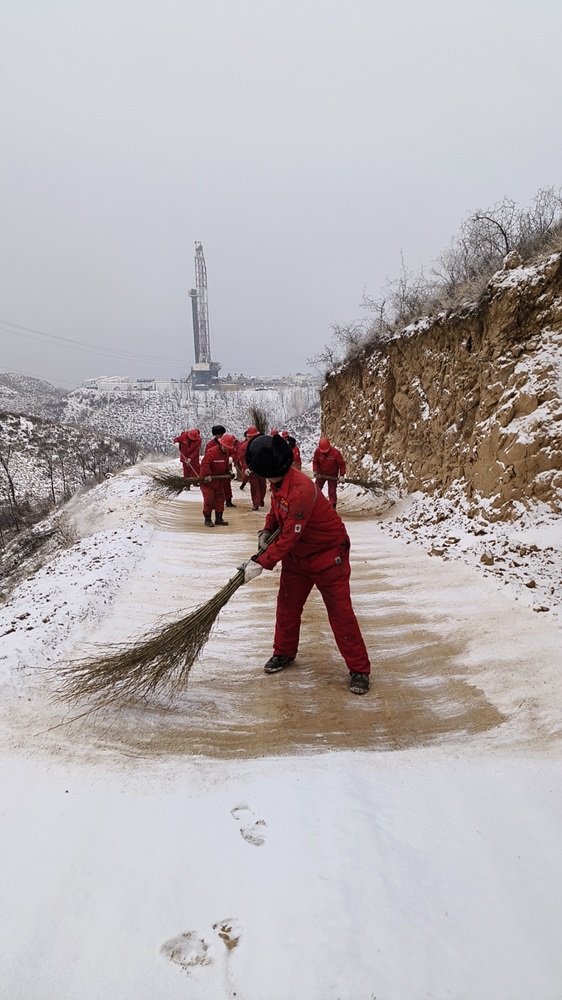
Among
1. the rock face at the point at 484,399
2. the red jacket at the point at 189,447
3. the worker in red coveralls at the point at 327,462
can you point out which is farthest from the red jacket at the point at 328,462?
the red jacket at the point at 189,447

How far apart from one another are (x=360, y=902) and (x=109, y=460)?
47.1 m

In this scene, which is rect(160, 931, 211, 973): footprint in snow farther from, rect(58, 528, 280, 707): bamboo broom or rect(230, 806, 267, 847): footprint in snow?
rect(58, 528, 280, 707): bamboo broom

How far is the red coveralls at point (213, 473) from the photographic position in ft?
30.3

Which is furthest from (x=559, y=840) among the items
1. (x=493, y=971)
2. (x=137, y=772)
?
(x=137, y=772)

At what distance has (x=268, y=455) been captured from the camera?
3.30 meters

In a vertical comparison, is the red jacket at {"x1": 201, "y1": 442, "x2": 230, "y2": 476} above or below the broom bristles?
above

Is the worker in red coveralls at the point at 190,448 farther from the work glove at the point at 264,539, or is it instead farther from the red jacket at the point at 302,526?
the red jacket at the point at 302,526

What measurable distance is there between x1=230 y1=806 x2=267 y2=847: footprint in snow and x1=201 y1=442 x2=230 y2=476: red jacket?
729 centimetres

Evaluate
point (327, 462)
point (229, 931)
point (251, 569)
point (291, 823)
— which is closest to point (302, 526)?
point (251, 569)

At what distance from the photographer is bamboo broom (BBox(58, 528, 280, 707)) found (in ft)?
10.3

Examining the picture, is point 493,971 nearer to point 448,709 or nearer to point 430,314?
point 448,709

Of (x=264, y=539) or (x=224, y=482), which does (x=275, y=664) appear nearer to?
(x=264, y=539)

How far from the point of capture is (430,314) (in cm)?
996

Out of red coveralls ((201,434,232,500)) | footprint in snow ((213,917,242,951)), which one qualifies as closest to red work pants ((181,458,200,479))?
red coveralls ((201,434,232,500))
